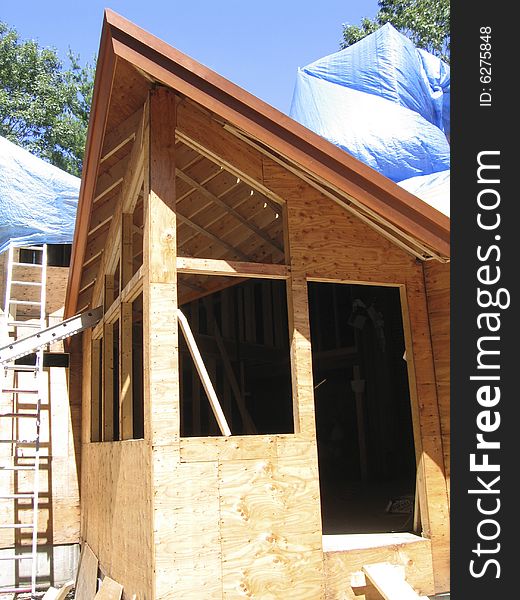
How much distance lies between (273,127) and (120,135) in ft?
7.07

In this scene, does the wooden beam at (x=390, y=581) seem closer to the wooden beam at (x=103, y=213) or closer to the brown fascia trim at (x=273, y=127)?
the brown fascia trim at (x=273, y=127)

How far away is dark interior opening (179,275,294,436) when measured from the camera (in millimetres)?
13078

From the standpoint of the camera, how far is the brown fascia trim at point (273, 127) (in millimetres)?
5520

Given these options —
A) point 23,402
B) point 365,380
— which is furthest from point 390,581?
point 365,380

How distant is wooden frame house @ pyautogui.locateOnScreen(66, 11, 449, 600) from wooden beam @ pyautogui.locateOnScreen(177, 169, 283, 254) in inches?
1.2

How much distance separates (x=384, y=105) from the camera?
11203mm

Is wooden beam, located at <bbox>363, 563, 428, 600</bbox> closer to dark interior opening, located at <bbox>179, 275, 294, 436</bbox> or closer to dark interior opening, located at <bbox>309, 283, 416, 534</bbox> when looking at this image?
dark interior opening, located at <bbox>179, 275, 294, 436</bbox>

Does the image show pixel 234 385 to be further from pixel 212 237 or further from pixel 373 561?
pixel 373 561

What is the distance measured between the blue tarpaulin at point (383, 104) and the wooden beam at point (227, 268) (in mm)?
5277

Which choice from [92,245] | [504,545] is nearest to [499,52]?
[504,545]

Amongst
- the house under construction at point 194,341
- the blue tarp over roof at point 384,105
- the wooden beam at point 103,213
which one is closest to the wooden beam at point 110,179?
the house under construction at point 194,341

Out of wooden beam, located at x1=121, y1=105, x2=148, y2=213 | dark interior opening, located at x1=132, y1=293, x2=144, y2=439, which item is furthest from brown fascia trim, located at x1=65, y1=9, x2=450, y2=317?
dark interior opening, located at x1=132, y1=293, x2=144, y2=439

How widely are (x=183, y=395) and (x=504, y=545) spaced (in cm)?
1008

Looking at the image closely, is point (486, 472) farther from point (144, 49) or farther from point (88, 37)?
point (88, 37)
